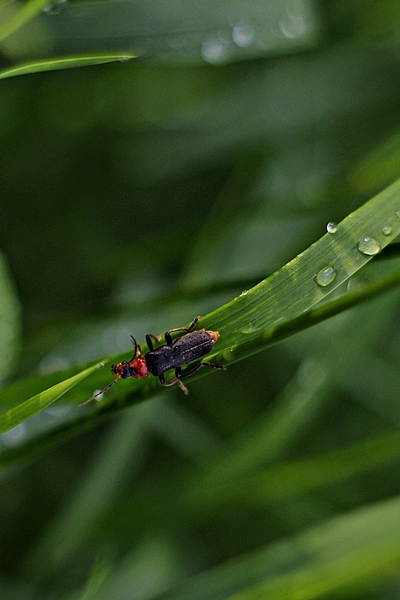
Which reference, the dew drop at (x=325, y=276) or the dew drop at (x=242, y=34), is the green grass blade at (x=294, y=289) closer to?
the dew drop at (x=325, y=276)

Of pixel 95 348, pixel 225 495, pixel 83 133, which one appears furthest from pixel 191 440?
pixel 83 133

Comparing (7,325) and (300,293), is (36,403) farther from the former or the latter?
(300,293)

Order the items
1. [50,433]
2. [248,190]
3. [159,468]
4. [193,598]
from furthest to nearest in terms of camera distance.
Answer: [159,468]
[248,190]
[193,598]
[50,433]

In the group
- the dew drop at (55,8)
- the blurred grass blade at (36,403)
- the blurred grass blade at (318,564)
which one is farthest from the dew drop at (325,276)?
the dew drop at (55,8)

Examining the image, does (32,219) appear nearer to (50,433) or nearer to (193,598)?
(50,433)

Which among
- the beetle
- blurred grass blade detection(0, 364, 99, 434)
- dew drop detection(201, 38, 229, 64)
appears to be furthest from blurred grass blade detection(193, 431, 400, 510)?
dew drop detection(201, 38, 229, 64)

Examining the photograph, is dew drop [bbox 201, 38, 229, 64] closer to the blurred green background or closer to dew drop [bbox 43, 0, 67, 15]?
the blurred green background
